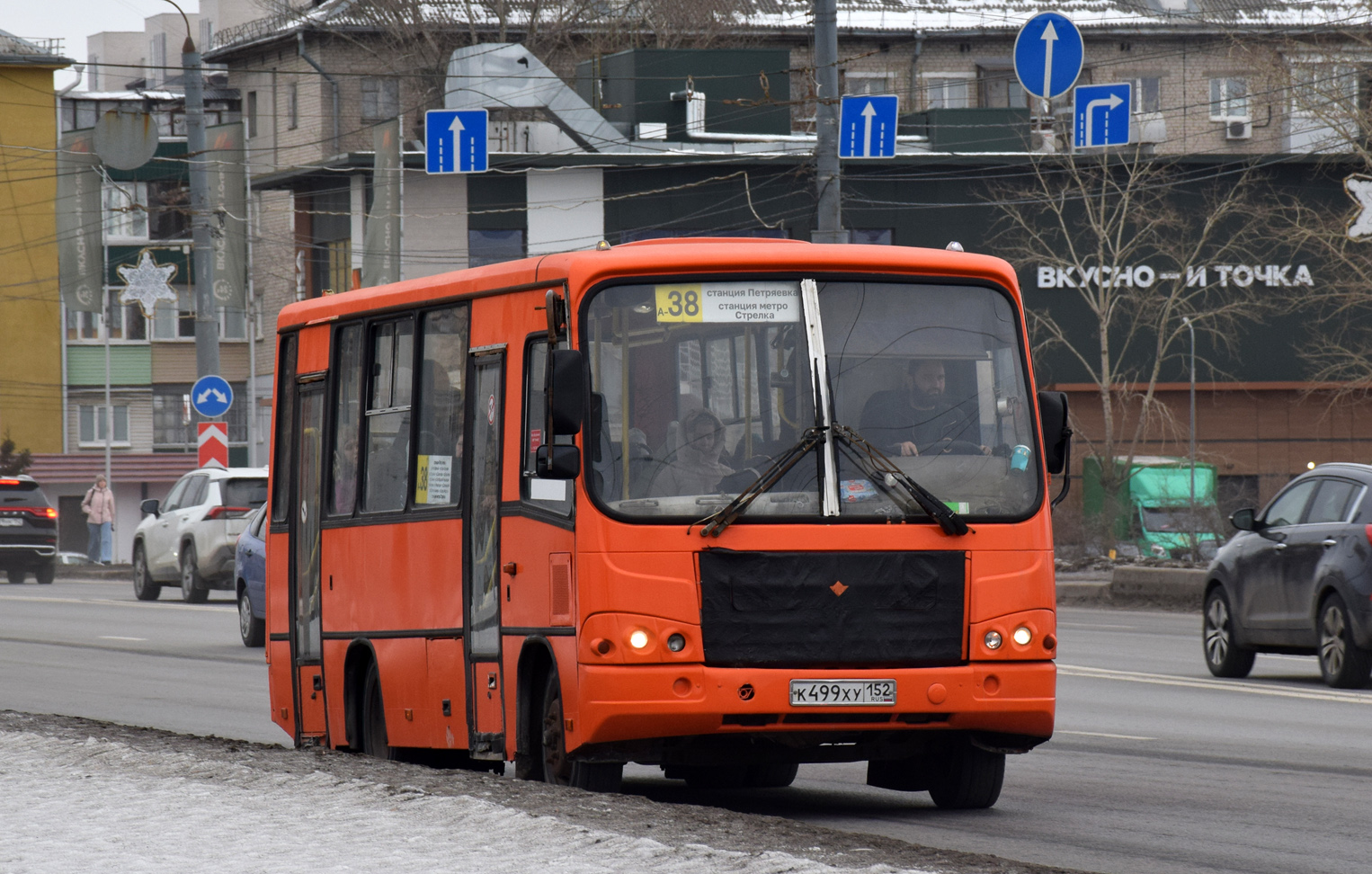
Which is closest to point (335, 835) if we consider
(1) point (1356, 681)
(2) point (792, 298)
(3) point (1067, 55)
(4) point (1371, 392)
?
(2) point (792, 298)

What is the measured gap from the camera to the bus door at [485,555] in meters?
10.4

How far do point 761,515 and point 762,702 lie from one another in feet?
2.43

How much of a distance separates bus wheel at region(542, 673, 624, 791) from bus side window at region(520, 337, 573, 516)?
75 centimetres

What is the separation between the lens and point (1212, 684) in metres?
17.8

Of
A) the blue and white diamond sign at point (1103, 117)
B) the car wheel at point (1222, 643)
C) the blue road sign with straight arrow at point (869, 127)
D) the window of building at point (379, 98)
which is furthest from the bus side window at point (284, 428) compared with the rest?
the window of building at point (379, 98)

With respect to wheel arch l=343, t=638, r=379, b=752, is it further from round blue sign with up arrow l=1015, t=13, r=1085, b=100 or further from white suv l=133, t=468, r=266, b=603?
white suv l=133, t=468, r=266, b=603

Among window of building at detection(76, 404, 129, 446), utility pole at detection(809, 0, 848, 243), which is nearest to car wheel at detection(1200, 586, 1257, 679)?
utility pole at detection(809, 0, 848, 243)

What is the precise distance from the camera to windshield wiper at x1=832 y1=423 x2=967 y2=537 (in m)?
9.54

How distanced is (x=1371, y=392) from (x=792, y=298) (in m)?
53.8

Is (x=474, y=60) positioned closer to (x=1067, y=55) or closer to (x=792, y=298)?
(x=1067, y=55)

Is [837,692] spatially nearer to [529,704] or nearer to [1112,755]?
[529,704]

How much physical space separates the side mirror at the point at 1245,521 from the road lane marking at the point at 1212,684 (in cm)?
121

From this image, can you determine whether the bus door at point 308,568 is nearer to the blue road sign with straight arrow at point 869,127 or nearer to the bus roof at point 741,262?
the bus roof at point 741,262

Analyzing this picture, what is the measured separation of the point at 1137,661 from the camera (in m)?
20.3
